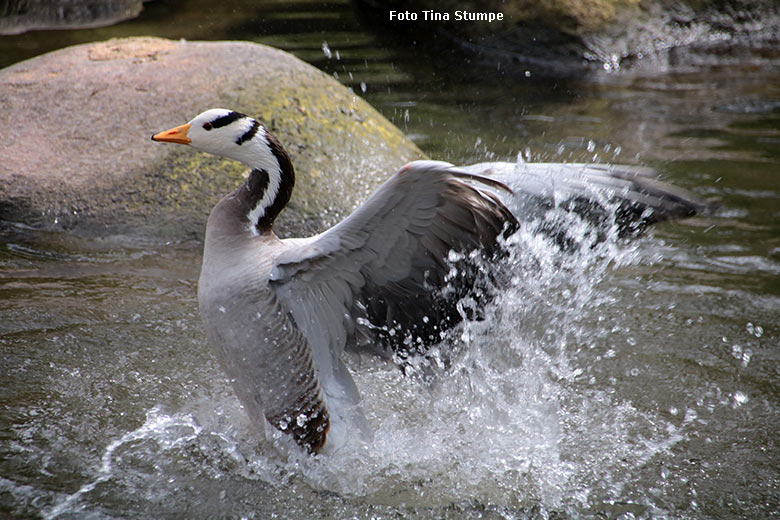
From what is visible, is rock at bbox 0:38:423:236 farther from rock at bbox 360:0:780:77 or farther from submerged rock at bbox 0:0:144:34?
submerged rock at bbox 0:0:144:34

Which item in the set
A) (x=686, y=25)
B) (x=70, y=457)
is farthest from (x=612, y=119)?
(x=70, y=457)

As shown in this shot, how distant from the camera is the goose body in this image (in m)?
2.88

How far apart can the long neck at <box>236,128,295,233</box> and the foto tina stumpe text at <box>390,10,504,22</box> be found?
6.72 meters

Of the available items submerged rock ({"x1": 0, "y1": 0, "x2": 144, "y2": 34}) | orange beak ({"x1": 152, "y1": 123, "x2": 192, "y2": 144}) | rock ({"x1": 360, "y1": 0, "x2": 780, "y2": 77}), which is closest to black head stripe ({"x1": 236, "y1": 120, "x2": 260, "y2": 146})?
orange beak ({"x1": 152, "y1": 123, "x2": 192, "y2": 144})

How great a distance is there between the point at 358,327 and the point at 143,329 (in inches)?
55.4

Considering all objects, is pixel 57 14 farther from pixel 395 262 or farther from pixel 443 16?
pixel 395 262

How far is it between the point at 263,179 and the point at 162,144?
2385mm

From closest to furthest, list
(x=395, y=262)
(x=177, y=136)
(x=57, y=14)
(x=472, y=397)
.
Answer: (x=395, y=262) < (x=177, y=136) < (x=472, y=397) < (x=57, y=14)

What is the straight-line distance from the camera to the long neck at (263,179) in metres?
3.00

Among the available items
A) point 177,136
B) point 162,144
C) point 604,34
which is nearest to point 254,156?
point 177,136

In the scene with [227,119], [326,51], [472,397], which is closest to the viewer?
[227,119]

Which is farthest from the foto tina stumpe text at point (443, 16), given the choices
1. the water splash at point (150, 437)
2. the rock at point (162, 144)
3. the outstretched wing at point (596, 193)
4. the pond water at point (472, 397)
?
the water splash at point (150, 437)

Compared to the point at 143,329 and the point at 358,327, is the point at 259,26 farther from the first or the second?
the point at 358,327

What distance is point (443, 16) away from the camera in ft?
31.4
